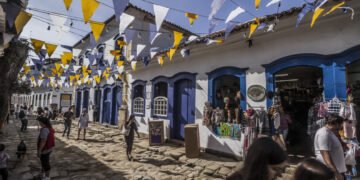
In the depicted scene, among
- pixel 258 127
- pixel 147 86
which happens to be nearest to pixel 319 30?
pixel 258 127

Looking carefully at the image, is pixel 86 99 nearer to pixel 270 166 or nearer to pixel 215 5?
pixel 215 5

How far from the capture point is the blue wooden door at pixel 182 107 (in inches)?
321

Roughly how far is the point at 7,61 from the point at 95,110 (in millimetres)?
9744

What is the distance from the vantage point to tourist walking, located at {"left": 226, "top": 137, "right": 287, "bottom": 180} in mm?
1310

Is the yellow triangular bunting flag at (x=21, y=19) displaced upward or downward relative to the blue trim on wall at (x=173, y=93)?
upward

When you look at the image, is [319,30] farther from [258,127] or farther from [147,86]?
[147,86]

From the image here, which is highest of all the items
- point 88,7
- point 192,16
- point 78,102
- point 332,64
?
point 192,16

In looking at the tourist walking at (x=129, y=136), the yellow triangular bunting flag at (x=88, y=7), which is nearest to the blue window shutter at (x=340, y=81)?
the yellow triangular bunting flag at (x=88, y=7)

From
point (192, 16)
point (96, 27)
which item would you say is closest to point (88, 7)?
point (96, 27)

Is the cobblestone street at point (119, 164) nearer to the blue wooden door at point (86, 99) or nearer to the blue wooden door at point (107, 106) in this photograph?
the blue wooden door at point (107, 106)

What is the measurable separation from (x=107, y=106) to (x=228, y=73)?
1041 cm

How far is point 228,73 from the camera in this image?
6.86 m

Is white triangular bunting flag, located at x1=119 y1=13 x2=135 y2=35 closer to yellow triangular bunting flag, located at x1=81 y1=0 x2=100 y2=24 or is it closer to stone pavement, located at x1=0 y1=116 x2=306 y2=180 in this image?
yellow triangular bunting flag, located at x1=81 y1=0 x2=100 y2=24

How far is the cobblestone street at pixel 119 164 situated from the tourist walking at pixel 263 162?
4.20 meters
